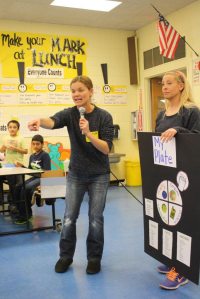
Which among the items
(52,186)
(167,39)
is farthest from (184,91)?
(167,39)

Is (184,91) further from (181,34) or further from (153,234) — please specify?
(181,34)

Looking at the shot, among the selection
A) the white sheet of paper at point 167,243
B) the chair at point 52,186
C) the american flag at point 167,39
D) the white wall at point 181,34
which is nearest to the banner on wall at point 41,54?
the white wall at point 181,34

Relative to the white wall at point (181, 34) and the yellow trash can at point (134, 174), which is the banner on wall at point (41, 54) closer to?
the white wall at point (181, 34)

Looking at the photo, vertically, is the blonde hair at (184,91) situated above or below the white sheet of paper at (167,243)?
above

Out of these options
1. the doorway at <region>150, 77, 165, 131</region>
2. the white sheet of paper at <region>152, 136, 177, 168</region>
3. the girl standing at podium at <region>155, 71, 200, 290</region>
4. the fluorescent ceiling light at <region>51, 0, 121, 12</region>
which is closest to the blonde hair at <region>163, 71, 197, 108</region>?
the girl standing at podium at <region>155, 71, 200, 290</region>

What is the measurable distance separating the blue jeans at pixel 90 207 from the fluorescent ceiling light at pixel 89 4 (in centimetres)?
410

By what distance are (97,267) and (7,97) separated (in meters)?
4.65

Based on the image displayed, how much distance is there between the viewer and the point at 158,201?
98.3 inches

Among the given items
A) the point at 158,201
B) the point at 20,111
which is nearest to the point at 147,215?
the point at 158,201

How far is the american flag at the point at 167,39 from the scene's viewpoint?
5.78 m

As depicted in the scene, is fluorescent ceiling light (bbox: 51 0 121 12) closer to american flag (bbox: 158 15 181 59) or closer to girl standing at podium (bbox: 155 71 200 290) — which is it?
american flag (bbox: 158 15 181 59)

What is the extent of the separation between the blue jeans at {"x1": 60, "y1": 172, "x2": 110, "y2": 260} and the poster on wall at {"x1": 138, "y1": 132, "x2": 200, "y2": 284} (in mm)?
331

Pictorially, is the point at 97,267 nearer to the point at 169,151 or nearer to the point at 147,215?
the point at 147,215

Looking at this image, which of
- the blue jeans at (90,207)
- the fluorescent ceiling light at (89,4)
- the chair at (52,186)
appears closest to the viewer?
the blue jeans at (90,207)
